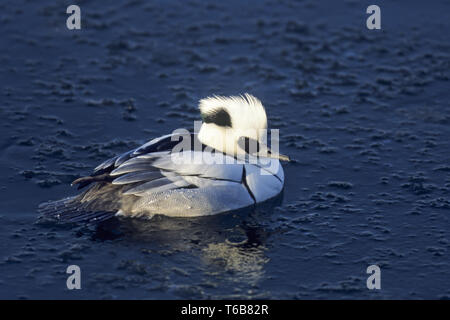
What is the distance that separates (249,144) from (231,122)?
51 centimetres

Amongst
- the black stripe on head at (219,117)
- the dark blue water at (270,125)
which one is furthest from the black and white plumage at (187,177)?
the dark blue water at (270,125)

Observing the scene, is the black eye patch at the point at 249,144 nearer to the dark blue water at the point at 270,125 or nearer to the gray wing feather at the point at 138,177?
the dark blue water at the point at 270,125

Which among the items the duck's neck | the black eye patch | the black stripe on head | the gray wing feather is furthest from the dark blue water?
the black stripe on head

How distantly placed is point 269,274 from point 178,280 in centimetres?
133

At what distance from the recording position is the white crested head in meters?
13.7

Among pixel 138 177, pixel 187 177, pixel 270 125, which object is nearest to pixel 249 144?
pixel 187 177

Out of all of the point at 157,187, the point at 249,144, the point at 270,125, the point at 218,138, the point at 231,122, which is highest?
the point at 270,125

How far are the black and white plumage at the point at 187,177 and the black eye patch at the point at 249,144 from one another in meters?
0.02

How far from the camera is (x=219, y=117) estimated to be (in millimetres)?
13781

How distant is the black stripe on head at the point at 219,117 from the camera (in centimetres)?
1373

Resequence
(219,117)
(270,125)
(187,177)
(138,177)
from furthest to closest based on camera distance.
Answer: (270,125), (219,117), (187,177), (138,177)

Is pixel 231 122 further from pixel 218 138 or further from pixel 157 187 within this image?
pixel 157 187
